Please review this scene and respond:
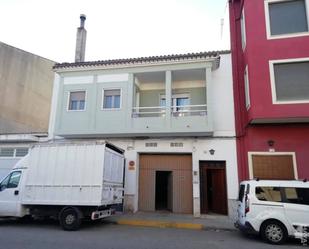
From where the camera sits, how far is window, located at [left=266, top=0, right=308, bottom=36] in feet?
35.7

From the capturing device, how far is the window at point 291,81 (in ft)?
33.8

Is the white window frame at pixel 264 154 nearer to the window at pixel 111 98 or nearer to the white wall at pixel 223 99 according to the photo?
the white wall at pixel 223 99

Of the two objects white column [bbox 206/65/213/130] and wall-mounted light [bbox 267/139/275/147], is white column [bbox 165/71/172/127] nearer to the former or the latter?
white column [bbox 206/65/213/130]

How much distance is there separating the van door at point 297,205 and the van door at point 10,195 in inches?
370

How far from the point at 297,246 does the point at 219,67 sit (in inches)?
353

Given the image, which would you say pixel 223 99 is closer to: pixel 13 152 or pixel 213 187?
pixel 213 187

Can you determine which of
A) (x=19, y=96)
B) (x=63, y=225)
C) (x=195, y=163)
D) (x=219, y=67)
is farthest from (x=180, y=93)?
(x=19, y=96)

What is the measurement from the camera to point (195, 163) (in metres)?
12.4

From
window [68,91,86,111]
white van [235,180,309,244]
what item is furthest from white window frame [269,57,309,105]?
window [68,91,86,111]

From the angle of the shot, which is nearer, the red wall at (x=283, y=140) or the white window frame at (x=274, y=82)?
the white window frame at (x=274, y=82)

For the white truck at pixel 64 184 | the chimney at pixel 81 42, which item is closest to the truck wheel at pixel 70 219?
the white truck at pixel 64 184

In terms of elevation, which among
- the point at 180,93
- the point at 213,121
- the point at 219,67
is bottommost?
the point at 213,121

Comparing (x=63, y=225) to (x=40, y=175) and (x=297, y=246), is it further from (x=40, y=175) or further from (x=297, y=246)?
(x=297, y=246)

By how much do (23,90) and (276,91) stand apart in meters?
19.7
